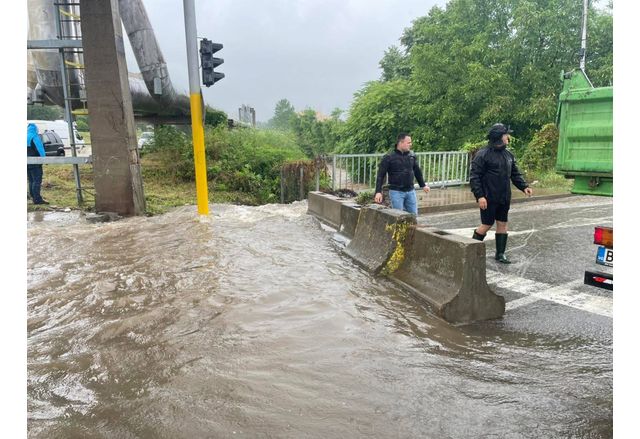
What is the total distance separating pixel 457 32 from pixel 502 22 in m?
2.14

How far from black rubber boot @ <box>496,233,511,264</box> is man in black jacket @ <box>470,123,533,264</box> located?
14cm

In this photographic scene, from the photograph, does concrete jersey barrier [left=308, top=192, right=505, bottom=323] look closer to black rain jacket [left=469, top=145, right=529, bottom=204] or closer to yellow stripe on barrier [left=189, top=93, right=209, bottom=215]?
black rain jacket [left=469, top=145, right=529, bottom=204]

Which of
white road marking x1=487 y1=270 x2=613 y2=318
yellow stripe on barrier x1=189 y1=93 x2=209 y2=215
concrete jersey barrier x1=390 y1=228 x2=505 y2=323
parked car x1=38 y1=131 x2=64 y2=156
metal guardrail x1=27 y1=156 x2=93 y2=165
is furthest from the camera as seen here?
parked car x1=38 y1=131 x2=64 y2=156

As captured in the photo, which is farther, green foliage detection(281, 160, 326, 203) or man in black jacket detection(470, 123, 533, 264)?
green foliage detection(281, 160, 326, 203)

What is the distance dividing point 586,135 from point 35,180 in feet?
38.0

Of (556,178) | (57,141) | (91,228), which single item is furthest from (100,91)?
(556,178)

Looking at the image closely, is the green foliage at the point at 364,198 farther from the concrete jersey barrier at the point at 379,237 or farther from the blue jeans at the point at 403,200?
the concrete jersey barrier at the point at 379,237

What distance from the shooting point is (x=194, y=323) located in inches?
164

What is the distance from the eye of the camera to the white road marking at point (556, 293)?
15.0 ft

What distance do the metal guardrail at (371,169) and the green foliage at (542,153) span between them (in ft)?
12.9

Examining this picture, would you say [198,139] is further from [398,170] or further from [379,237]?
[379,237]

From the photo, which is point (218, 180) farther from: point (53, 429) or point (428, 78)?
point (53, 429)

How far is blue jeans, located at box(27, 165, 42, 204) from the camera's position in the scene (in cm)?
1077

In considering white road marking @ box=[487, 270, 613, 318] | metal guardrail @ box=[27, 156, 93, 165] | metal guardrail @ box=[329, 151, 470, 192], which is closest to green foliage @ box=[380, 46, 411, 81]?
metal guardrail @ box=[329, 151, 470, 192]
